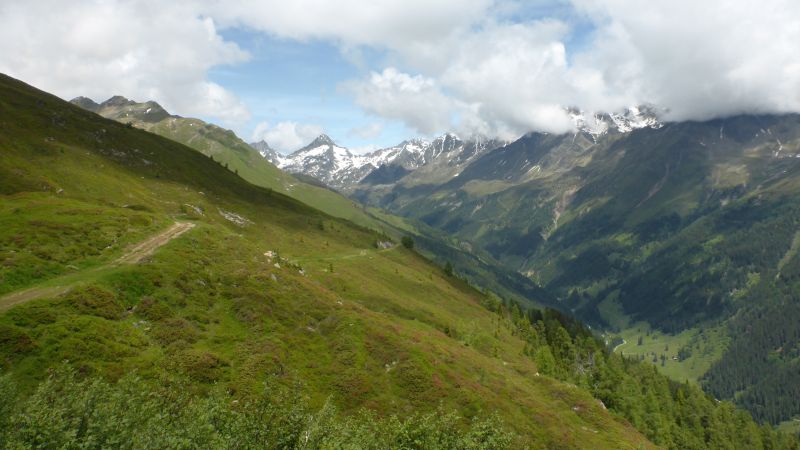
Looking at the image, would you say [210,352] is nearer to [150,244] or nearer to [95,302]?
[95,302]

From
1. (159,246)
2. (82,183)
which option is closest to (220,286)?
(159,246)

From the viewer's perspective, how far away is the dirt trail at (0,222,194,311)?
56.9 m

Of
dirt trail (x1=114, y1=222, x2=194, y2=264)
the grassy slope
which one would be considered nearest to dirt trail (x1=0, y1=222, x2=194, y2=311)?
dirt trail (x1=114, y1=222, x2=194, y2=264)

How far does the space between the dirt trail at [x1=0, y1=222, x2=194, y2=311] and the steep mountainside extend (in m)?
0.38

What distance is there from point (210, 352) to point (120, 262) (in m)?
23.4

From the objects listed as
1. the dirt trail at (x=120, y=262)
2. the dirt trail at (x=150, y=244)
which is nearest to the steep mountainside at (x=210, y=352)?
the dirt trail at (x=120, y=262)

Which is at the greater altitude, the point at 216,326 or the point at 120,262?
the point at 120,262

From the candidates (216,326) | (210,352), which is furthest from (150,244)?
(210,352)

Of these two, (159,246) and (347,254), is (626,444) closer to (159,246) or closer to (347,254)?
(159,246)

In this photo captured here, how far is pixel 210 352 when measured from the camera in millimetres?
62812

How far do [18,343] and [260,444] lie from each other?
97.8 feet

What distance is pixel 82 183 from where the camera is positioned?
127562 millimetres

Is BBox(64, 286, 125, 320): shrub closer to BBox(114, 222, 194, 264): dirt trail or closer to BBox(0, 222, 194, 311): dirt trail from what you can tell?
BBox(0, 222, 194, 311): dirt trail

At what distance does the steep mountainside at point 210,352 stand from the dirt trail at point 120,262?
38 cm
